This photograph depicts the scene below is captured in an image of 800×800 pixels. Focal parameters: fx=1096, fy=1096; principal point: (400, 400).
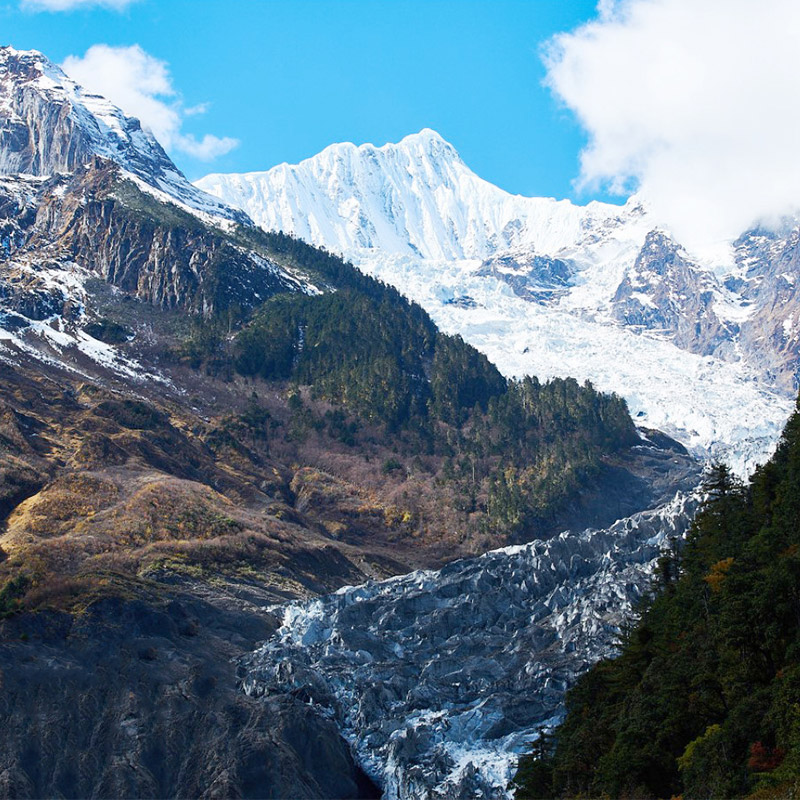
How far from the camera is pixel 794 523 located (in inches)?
3093

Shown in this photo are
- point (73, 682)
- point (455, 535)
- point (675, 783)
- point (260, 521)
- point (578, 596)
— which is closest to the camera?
point (675, 783)

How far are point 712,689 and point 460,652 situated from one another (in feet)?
177

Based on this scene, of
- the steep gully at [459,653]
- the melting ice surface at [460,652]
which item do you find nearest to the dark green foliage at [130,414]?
the melting ice surface at [460,652]

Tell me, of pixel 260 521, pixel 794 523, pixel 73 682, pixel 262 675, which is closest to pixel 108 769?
pixel 73 682

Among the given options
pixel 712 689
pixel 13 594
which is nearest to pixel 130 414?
pixel 13 594

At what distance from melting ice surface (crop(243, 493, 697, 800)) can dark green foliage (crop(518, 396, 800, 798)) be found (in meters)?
16.6

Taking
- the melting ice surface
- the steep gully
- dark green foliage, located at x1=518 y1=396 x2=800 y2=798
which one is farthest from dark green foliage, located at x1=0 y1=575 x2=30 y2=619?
dark green foliage, located at x1=518 y1=396 x2=800 y2=798

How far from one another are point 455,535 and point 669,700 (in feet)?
390

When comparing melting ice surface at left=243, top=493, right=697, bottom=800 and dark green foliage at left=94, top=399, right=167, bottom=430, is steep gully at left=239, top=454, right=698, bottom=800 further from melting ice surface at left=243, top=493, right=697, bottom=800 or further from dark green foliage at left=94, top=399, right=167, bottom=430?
dark green foliage at left=94, top=399, right=167, bottom=430

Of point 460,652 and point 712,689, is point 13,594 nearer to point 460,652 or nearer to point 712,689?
point 460,652

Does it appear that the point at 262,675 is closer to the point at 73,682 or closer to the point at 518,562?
the point at 73,682

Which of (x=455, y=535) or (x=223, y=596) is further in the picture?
(x=455, y=535)

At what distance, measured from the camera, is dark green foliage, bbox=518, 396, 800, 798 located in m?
60.6

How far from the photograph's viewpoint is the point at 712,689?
6869cm
